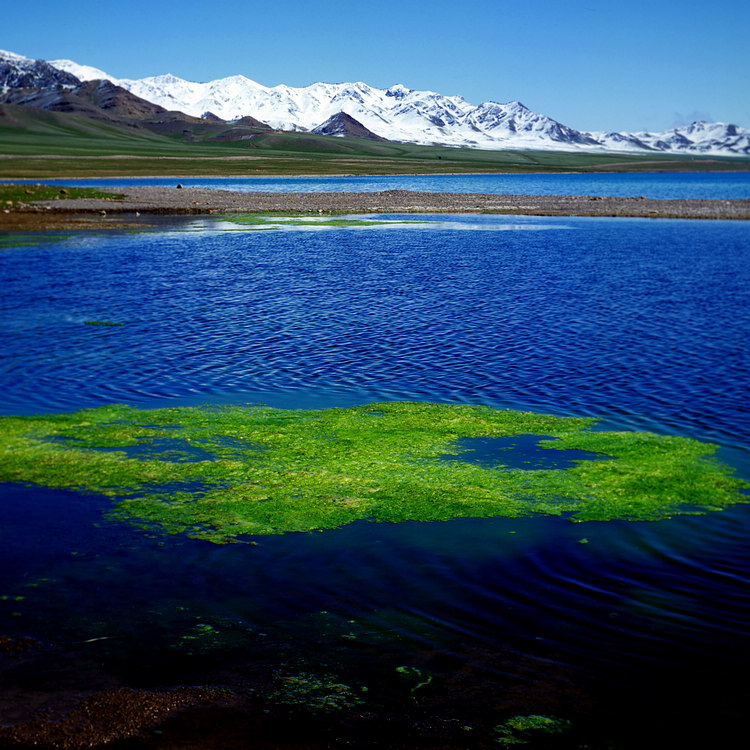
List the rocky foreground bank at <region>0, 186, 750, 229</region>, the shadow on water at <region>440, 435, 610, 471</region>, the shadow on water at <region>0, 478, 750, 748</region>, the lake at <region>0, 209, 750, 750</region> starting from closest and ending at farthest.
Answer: the shadow on water at <region>0, 478, 750, 748</region>
the lake at <region>0, 209, 750, 750</region>
the shadow on water at <region>440, 435, 610, 471</region>
the rocky foreground bank at <region>0, 186, 750, 229</region>

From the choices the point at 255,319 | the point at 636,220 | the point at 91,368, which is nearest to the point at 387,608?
the point at 91,368

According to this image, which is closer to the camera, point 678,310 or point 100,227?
point 678,310

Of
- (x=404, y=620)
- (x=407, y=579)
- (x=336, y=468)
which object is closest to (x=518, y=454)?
(x=336, y=468)

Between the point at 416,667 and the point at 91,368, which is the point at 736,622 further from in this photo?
the point at 91,368

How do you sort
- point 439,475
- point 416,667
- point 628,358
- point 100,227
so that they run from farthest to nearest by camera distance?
point 100,227 → point 628,358 → point 439,475 → point 416,667

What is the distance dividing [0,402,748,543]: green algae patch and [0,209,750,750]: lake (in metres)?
0.61

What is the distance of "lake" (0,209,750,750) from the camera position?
30.6 ft

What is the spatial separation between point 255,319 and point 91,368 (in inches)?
362

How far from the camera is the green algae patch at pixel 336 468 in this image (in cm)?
1512

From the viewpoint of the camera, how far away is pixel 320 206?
104938 millimetres

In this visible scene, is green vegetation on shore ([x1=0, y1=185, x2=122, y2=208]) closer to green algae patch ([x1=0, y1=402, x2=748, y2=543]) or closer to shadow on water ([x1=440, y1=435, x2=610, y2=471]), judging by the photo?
green algae patch ([x1=0, y1=402, x2=748, y2=543])

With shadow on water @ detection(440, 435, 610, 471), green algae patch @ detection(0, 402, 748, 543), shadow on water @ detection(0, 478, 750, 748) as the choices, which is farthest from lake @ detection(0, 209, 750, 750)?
shadow on water @ detection(440, 435, 610, 471)

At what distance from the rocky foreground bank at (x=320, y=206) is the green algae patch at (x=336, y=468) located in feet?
200

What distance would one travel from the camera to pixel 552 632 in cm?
1089
